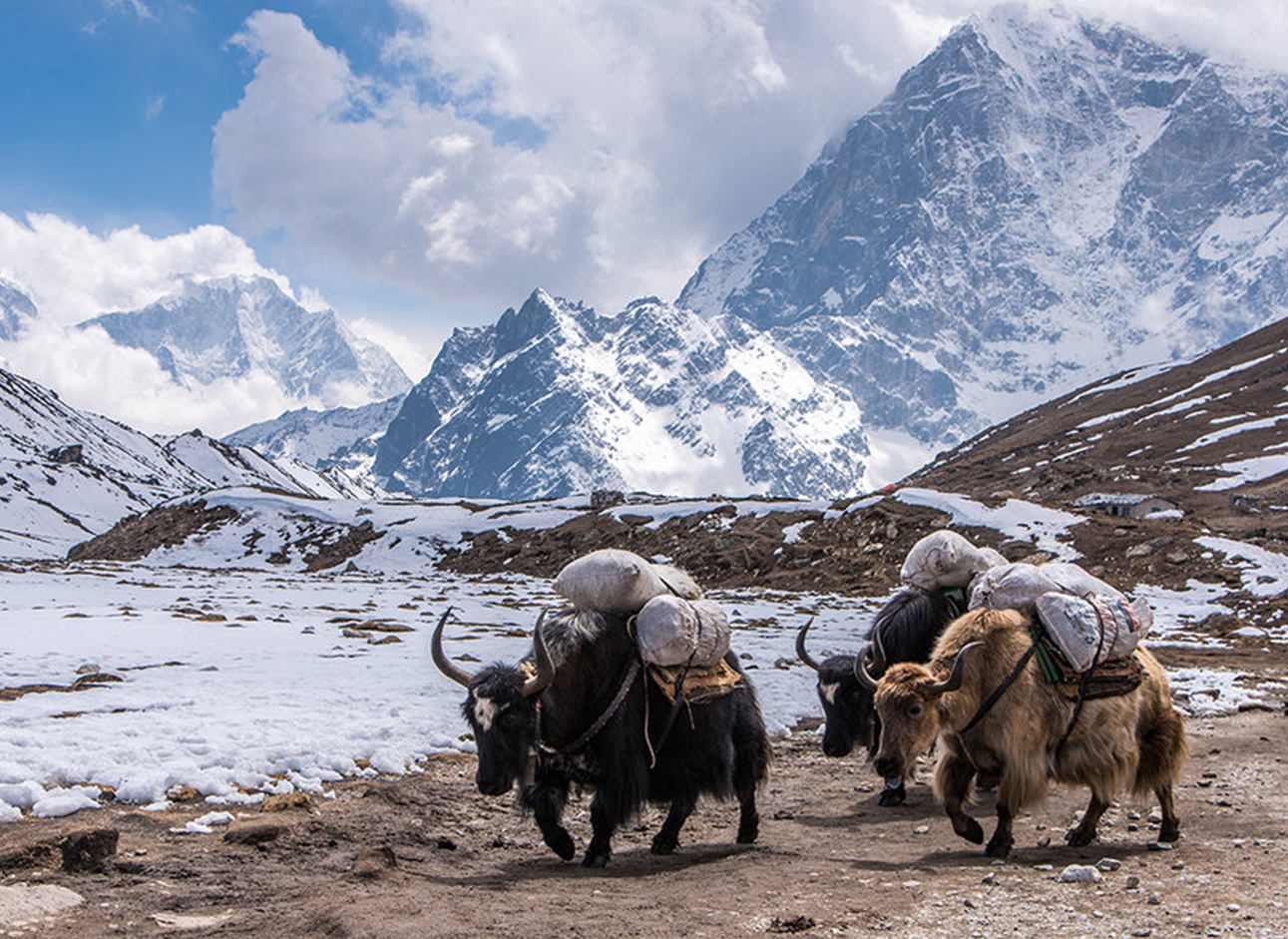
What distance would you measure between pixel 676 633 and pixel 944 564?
3.45 meters

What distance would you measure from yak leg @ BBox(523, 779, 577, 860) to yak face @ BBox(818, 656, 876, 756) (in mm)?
2981

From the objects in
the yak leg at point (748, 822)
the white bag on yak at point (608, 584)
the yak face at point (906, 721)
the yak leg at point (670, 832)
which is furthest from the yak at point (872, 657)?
the yak face at point (906, 721)

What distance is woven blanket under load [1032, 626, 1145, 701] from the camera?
6.66 m

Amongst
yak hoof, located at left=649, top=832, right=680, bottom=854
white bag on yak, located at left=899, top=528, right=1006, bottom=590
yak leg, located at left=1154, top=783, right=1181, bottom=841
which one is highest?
white bag on yak, located at left=899, top=528, right=1006, bottom=590

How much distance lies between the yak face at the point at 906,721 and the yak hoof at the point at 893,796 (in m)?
2.22

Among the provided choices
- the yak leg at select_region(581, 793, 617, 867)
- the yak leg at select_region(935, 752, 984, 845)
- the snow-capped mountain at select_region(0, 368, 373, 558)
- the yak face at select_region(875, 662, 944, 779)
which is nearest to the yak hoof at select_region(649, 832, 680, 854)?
the yak leg at select_region(581, 793, 617, 867)

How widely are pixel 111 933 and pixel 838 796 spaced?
20.5 feet

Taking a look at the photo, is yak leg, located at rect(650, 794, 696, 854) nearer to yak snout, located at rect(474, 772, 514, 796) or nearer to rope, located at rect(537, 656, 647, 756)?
rope, located at rect(537, 656, 647, 756)

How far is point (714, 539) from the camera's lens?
36312mm

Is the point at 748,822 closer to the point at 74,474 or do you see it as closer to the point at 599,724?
the point at 599,724

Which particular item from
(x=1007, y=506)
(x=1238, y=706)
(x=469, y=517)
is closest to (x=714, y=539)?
(x=1007, y=506)

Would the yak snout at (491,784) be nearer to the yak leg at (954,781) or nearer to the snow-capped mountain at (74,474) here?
the yak leg at (954,781)

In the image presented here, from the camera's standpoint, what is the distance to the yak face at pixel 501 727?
6297mm

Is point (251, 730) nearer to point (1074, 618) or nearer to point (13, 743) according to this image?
point (13, 743)
